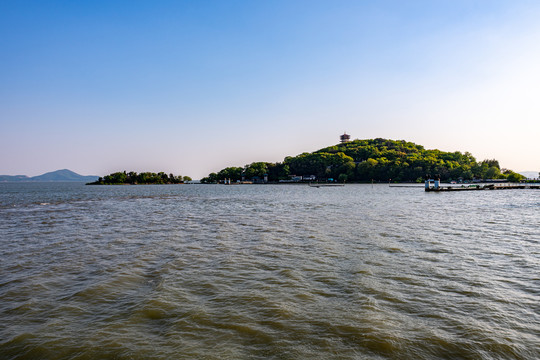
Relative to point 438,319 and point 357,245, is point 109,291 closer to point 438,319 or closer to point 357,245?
point 438,319

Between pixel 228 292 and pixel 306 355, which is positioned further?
pixel 228 292

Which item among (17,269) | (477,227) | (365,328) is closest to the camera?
(365,328)

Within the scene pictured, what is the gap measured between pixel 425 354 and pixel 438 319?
5.47ft

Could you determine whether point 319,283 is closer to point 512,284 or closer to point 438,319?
point 438,319

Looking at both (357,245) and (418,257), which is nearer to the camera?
(418,257)

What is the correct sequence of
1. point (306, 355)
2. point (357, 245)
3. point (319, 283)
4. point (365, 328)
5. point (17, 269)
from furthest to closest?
point (357, 245)
point (17, 269)
point (319, 283)
point (365, 328)
point (306, 355)

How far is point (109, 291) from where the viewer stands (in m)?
8.63

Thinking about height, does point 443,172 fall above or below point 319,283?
above

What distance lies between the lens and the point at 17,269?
10969 mm

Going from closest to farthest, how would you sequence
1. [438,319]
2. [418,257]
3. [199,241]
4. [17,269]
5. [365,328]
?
[365,328]
[438,319]
[17,269]
[418,257]
[199,241]

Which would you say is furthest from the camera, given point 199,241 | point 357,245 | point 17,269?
point 199,241

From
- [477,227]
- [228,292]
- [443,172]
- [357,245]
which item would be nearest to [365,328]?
[228,292]

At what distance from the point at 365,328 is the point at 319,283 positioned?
2957 mm

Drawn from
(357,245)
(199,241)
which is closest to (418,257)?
(357,245)
